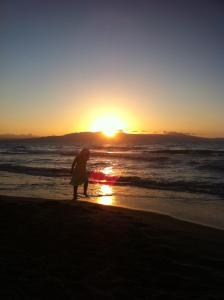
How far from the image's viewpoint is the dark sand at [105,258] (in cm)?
463

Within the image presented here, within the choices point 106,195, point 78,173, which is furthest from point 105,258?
point 106,195

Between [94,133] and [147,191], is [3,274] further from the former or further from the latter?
[94,133]

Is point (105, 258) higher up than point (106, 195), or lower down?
higher up

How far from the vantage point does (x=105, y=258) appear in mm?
5809

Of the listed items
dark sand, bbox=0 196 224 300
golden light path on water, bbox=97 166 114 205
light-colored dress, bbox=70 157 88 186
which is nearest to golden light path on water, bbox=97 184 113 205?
golden light path on water, bbox=97 166 114 205

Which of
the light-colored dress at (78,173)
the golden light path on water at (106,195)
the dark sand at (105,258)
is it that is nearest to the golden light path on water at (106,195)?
the golden light path on water at (106,195)

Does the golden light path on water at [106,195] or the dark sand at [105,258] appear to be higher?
the dark sand at [105,258]

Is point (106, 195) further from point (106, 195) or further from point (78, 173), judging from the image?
point (78, 173)

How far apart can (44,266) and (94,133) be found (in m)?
151

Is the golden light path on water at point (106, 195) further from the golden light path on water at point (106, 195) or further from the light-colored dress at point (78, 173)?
the light-colored dress at point (78, 173)

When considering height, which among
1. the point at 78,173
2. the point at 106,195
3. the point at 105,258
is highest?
the point at 78,173

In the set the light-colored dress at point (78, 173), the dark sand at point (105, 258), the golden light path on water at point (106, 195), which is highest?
the light-colored dress at point (78, 173)

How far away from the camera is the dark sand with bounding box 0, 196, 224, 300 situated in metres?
4.63

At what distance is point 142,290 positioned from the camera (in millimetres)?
4699
